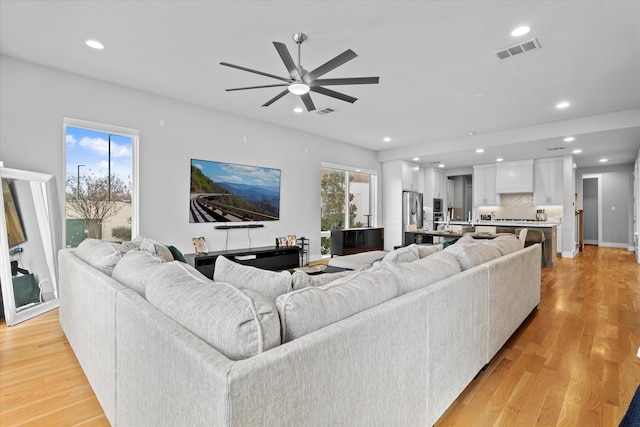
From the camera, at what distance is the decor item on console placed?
4.68m

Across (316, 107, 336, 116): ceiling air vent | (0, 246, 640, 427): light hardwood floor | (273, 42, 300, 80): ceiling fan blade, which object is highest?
(316, 107, 336, 116): ceiling air vent

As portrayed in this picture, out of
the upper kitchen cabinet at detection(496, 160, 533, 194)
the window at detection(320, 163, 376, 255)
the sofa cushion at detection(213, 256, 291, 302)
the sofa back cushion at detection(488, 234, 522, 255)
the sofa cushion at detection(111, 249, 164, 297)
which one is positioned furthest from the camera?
the upper kitchen cabinet at detection(496, 160, 533, 194)

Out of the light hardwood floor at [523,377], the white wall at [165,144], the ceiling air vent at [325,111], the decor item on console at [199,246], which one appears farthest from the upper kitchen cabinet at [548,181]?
the decor item on console at [199,246]

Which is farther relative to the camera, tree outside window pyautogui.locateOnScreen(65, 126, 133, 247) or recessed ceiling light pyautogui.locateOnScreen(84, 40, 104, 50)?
tree outside window pyautogui.locateOnScreen(65, 126, 133, 247)

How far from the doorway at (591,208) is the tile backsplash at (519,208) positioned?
2963 mm

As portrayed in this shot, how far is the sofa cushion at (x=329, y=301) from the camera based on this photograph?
3.31 ft

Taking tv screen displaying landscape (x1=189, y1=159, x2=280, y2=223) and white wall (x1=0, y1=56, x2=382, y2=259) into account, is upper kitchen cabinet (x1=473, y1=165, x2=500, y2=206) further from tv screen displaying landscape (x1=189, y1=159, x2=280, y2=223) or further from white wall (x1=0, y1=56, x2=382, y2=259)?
tv screen displaying landscape (x1=189, y1=159, x2=280, y2=223)

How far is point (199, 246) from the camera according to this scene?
15.4 ft

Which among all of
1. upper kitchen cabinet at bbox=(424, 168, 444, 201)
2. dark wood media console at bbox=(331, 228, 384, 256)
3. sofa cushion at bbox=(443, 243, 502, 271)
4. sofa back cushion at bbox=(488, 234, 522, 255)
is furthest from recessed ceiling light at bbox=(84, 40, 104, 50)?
upper kitchen cabinet at bbox=(424, 168, 444, 201)

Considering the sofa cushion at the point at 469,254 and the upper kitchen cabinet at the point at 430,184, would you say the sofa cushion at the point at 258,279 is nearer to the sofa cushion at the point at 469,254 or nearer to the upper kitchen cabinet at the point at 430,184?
the sofa cushion at the point at 469,254

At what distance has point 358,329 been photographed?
106 centimetres

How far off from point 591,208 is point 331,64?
11455 mm

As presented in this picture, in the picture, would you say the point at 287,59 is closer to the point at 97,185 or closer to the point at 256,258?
the point at 97,185

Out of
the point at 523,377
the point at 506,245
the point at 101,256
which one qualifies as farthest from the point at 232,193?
the point at 523,377
